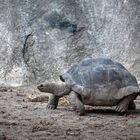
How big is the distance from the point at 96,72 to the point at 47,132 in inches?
88.5

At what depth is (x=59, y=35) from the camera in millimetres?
14344

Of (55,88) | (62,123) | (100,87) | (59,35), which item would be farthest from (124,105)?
(59,35)

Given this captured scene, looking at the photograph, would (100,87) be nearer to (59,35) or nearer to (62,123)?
(62,123)

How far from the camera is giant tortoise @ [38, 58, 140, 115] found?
7.62 metres

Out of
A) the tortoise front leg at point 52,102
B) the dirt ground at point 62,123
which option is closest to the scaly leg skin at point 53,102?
the tortoise front leg at point 52,102

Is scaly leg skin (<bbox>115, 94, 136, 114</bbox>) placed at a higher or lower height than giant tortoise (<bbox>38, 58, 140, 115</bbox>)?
lower

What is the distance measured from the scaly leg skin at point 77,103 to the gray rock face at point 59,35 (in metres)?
5.78

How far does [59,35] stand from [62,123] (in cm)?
797

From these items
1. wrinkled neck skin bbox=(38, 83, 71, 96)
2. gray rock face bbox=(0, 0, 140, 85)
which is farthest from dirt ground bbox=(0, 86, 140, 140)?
gray rock face bbox=(0, 0, 140, 85)

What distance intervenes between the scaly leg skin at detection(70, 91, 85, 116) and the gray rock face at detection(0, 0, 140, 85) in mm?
5775

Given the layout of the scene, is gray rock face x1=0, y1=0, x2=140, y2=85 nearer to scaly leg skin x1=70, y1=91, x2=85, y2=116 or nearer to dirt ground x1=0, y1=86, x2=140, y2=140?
dirt ground x1=0, y1=86, x2=140, y2=140

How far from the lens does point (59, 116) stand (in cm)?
727

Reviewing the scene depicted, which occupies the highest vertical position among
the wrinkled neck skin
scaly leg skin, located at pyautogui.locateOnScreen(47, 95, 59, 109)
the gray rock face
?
the gray rock face

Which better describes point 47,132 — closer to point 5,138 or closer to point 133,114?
point 5,138
